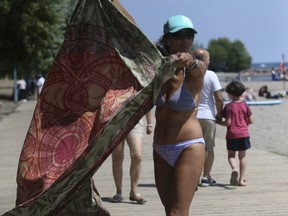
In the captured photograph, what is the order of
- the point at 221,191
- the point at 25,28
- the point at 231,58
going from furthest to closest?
the point at 231,58, the point at 25,28, the point at 221,191

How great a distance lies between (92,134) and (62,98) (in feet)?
1.77

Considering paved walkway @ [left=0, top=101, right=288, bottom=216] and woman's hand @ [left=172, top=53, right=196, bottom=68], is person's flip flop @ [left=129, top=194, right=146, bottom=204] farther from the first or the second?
woman's hand @ [left=172, top=53, right=196, bottom=68]

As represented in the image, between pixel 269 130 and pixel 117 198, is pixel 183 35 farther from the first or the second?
pixel 269 130

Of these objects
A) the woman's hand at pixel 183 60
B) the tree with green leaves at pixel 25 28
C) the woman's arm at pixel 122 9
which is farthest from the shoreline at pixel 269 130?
the tree with green leaves at pixel 25 28

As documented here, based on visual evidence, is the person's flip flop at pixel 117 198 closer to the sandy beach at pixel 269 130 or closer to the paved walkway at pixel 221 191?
the paved walkway at pixel 221 191

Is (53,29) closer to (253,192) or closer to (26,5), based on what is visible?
(26,5)

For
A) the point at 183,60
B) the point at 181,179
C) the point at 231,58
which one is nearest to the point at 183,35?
the point at 183,60

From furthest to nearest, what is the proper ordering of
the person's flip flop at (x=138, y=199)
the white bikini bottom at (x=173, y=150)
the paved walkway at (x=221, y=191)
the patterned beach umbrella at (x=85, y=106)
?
the person's flip flop at (x=138, y=199), the paved walkway at (x=221, y=191), the patterned beach umbrella at (x=85, y=106), the white bikini bottom at (x=173, y=150)

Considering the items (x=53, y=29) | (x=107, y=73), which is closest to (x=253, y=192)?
(x=107, y=73)

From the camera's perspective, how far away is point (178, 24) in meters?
4.71

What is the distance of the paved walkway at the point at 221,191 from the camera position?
25.3 feet

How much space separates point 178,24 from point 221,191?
4750mm

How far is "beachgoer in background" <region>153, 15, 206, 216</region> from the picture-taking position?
15.1 ft

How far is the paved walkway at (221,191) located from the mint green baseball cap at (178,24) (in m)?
3.29
